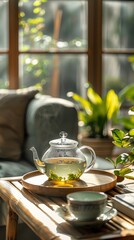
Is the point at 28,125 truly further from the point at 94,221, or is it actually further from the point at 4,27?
the point at 94,221

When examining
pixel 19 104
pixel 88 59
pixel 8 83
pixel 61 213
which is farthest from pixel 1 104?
pixel 61 213

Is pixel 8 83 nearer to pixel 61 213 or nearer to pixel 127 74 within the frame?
pixel 127 74

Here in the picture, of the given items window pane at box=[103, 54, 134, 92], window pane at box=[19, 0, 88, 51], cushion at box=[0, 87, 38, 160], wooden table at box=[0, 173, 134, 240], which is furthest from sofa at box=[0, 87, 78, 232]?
window pane at box=[103, 54, 134, 92]

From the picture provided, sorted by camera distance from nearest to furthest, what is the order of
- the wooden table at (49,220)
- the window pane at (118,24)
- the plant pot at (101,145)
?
the wooden table at (49,220) < the plant pot at (101,145) < the window pane at (118,24)

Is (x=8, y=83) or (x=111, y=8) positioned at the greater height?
(x=111, y=8)

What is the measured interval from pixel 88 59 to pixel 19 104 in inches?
50.8

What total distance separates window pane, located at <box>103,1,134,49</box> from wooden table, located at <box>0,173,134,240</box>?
261 cm

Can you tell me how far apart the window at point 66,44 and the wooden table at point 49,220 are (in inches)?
91.8

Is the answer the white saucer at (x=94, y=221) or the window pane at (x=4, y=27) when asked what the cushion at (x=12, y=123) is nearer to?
the window pane at (x=4, y=27)

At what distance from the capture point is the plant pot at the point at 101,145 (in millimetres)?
4207

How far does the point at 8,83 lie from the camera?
4.45m

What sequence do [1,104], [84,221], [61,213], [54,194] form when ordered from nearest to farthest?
[84,221], [61,213], [54,194], [1,104]

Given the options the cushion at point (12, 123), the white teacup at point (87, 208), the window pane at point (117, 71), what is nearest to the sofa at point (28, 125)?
the cushion at point (12, 123)

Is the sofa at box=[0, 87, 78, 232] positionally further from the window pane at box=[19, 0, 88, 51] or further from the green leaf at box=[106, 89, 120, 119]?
the window pane at box=[19, 0, 88, 51]
